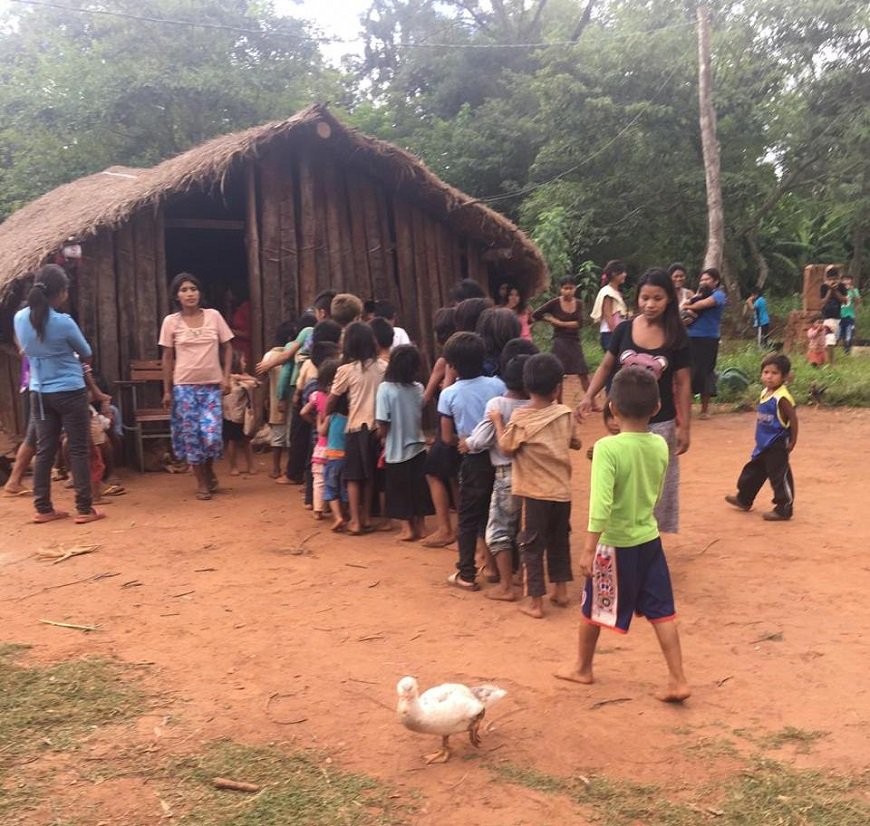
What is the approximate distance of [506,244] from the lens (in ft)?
31.9

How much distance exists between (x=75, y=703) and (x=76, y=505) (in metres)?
3.30

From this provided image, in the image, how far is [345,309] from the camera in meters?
6.69

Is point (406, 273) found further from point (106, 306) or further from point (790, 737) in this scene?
point (790, 737)

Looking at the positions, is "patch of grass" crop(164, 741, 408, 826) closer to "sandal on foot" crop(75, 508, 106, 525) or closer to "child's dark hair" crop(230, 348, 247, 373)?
"sandal on foot" crop(75, 508, 106, 525)

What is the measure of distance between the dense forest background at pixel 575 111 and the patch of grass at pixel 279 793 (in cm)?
1428

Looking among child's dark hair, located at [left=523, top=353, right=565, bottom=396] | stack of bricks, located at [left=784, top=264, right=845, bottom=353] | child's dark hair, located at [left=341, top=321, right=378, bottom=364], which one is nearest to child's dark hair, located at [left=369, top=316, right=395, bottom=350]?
child's dark hair, located at [left=341, top=321, right=378, bottom=364]

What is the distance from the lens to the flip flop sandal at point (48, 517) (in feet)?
20.9

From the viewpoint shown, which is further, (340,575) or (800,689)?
(340,575)

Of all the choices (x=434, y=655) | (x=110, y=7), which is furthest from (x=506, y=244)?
(x=110, y=7)

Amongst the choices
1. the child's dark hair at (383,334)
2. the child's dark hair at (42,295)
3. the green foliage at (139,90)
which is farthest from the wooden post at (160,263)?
the green foliage at (139,90)

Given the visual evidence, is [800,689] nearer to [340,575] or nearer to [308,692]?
[308,692]

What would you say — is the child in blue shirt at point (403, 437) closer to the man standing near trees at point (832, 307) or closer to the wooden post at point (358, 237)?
the wooden post at point (358, 237)

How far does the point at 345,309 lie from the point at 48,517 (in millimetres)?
2621

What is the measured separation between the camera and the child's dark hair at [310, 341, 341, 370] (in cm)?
658
